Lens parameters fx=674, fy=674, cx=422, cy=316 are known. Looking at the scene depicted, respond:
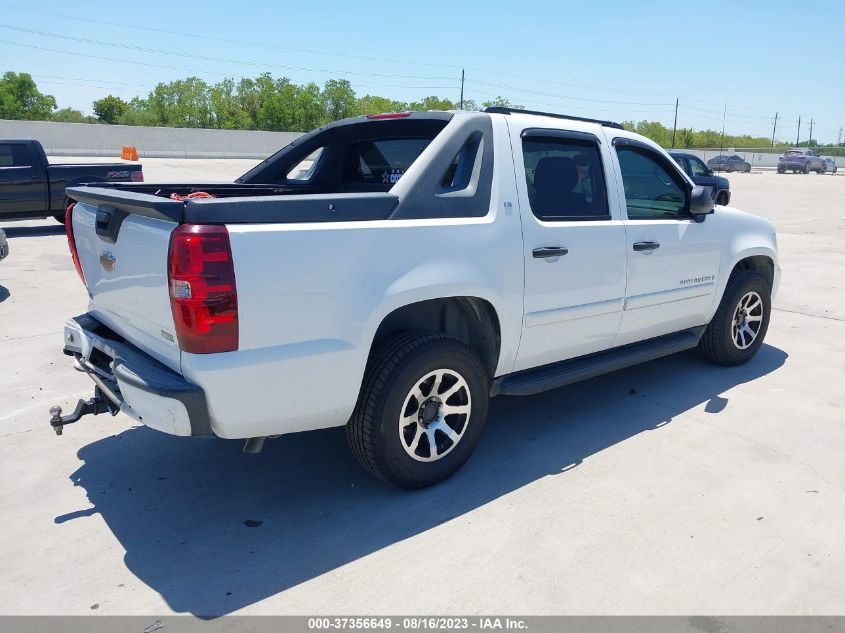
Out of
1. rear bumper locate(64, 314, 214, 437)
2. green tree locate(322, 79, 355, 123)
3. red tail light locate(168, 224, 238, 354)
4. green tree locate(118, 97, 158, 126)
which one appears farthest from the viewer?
green tree locate(322, 79, 355, 123)

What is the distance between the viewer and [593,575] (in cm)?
288

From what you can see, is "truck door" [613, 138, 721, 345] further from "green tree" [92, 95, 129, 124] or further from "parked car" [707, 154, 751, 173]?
"green tree" [92, 95, 129, 124]

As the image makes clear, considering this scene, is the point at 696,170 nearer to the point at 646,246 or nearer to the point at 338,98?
the point at 646,246

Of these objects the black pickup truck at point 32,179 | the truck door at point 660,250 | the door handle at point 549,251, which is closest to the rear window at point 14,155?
the black pickup truck at point 32,179

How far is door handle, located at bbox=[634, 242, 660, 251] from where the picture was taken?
430 cm

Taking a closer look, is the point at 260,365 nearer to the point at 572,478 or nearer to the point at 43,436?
the point at 572,478

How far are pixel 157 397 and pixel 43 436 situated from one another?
1925 mm

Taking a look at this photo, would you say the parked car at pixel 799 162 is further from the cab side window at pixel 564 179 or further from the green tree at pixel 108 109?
the green tree at pixel 108 109

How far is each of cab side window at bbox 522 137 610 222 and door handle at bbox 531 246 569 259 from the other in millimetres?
183

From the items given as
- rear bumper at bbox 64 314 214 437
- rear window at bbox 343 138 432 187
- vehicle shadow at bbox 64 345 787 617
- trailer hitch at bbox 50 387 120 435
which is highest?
rear window at bbox 343 138 432 187

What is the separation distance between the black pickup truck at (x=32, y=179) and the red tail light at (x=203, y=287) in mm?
10816

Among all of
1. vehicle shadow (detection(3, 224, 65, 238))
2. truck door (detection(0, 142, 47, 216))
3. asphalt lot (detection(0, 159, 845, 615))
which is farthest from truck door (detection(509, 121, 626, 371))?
vehicle shadow (detection(3, 224, 65, 238))

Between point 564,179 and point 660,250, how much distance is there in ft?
3.03

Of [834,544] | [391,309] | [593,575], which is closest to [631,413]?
[834,544]
